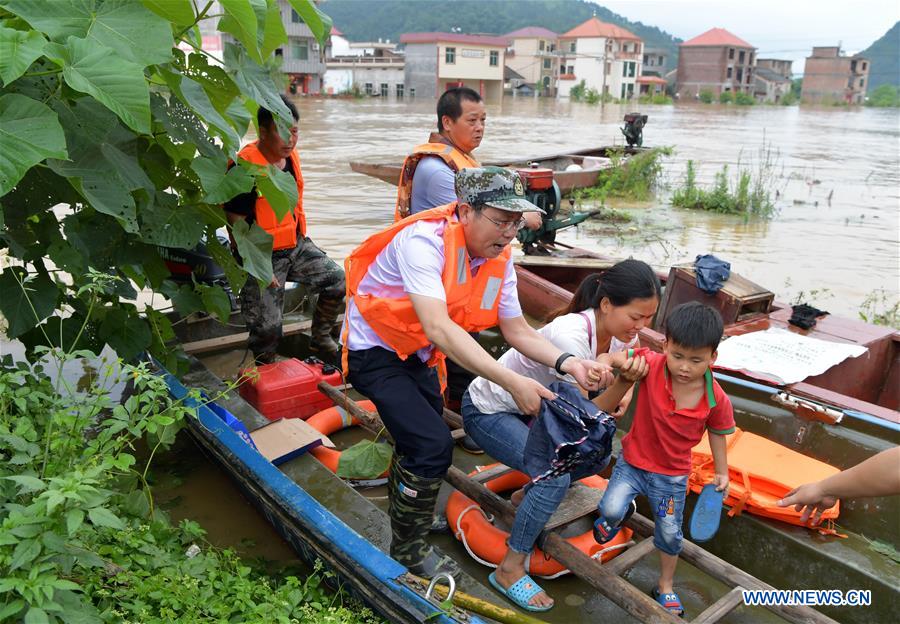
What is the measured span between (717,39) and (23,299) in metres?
83.0

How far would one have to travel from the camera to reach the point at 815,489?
7.77ft

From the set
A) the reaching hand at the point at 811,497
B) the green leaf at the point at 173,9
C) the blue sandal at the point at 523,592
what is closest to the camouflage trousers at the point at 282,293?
the green leaf at the point at 173,9

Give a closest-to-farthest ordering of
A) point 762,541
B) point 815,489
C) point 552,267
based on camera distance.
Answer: point 815,489, point 762,541, point 552,267

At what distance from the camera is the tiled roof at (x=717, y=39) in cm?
7444

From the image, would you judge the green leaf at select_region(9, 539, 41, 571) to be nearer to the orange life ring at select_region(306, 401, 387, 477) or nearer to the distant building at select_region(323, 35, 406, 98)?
the orange life ring at select_region(306, 401, 387, 477)

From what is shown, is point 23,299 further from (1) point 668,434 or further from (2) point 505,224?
(1) point 668,434

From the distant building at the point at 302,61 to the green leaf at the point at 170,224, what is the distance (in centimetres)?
4372

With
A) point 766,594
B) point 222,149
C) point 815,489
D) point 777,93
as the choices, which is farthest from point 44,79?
point 777,93

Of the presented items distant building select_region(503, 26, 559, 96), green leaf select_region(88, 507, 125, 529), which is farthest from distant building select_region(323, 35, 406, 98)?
green leaf select_region(88, 507, 125, 529)

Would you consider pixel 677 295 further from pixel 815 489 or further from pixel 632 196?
pixel 632 196

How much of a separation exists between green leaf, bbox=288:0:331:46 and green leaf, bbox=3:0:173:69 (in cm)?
61

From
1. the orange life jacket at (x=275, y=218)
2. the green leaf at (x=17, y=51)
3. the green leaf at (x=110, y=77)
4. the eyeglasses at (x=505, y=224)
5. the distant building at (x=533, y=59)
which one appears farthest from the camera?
the distant building at (x=533, y=59)

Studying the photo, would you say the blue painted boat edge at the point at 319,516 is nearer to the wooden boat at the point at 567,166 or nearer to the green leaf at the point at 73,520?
the green leaf at the point at 73,520

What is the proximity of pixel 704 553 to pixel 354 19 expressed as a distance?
15432cm
